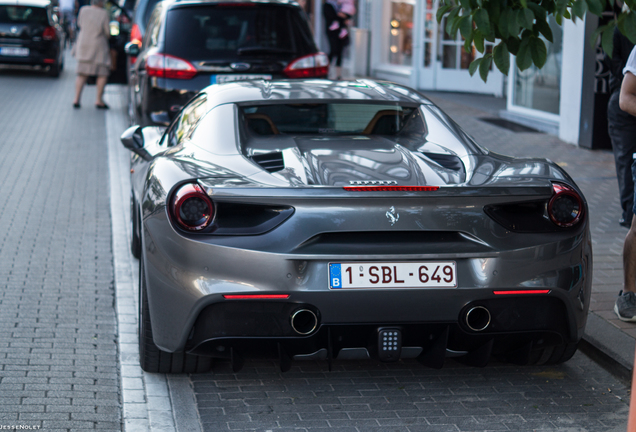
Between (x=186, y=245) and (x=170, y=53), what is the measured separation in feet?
18.9

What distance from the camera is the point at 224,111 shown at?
15.1ft

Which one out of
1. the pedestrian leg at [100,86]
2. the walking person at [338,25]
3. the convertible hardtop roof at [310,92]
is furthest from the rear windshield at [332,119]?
the walking person at [338,25]

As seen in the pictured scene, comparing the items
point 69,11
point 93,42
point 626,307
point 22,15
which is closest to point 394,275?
point 626,307

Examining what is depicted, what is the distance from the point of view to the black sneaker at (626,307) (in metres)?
4.93

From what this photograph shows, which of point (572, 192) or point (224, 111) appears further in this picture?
point (224, 111)

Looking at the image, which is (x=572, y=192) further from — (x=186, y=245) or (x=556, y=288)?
(x=186, y=245)

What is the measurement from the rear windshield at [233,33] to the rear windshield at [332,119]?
440cm

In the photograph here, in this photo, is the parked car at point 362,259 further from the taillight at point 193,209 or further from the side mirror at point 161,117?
the side mirror at point 161,117

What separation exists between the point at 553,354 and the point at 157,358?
1.87 metres

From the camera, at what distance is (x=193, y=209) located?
3619mm

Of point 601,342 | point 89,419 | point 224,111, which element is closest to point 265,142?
point 224,111

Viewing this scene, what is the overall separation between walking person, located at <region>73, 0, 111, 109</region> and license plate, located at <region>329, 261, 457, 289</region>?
39.2 ft

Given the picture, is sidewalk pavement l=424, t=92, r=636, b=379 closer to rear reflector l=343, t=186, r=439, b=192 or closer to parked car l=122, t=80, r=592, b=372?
parked car l=122, t=80, r=592, b=372

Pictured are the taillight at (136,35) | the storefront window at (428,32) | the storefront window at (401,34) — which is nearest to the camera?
the taillight at (136,35)
